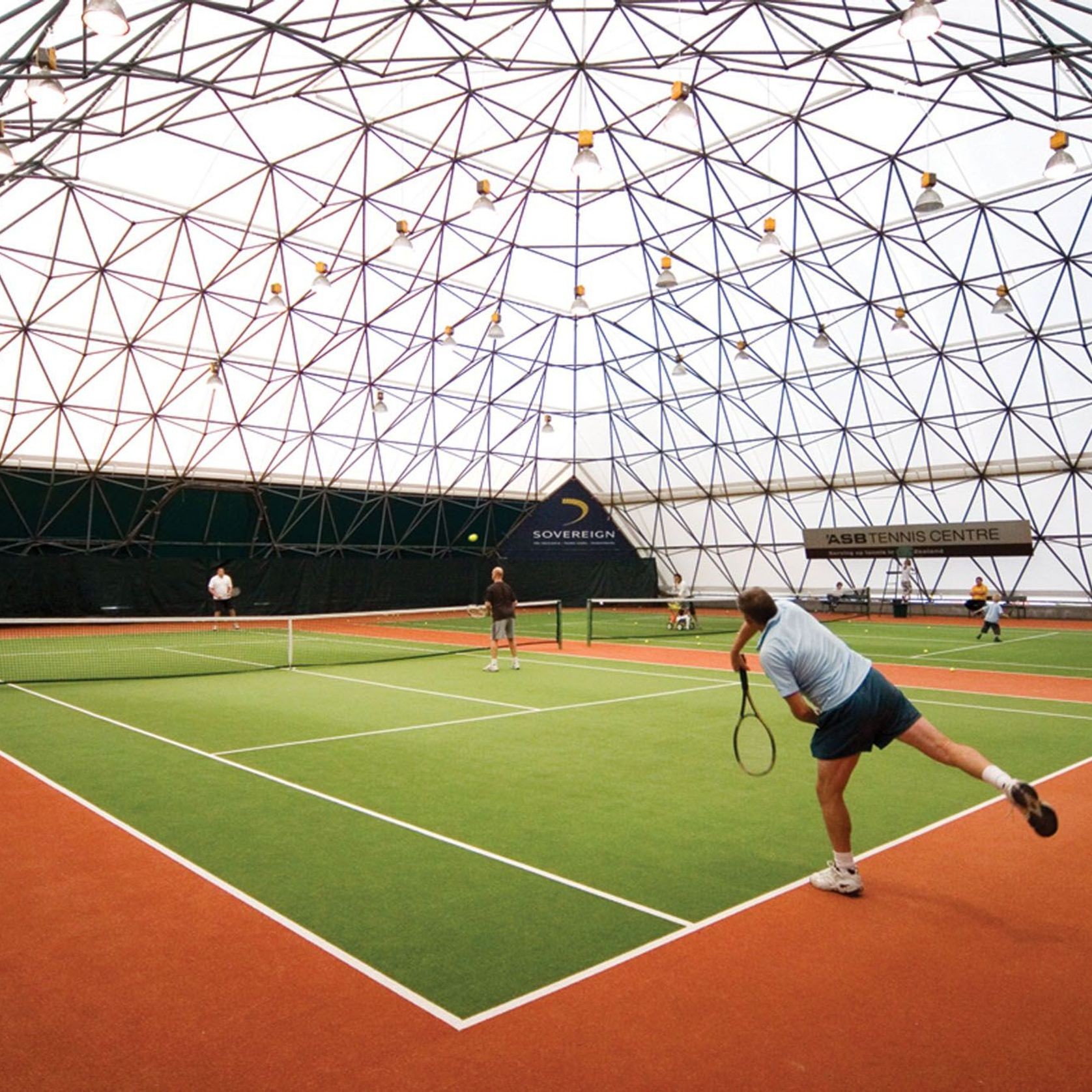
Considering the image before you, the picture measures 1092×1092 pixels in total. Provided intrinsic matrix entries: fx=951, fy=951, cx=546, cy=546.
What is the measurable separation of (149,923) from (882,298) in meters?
31.8

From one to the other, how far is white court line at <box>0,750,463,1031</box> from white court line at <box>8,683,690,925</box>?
140 centimetres

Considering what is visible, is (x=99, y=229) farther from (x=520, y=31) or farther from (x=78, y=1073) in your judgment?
(x=78, y=1073)

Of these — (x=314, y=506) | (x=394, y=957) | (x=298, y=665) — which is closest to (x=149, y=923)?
(x=394, y=957)

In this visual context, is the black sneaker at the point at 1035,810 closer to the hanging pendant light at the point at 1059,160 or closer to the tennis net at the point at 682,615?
the hanging pendant light at the point at 1059,160

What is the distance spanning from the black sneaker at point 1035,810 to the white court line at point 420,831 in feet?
5.78

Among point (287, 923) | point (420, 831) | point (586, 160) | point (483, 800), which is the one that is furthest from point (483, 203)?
point (287, 923)

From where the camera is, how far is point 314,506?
122 ft

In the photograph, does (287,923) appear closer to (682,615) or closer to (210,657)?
(210,657)

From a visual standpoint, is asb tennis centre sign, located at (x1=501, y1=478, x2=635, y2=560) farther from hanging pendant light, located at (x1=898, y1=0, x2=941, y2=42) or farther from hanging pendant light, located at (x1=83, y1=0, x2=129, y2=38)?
hanging pendant light, located at (x1=83, y1=0, x2=129, y2=38)

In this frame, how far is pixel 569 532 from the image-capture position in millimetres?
43594

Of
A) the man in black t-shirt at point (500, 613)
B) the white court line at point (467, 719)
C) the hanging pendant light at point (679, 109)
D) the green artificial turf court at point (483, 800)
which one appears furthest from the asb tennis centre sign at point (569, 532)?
the green artificial turf court at point (483, 800)

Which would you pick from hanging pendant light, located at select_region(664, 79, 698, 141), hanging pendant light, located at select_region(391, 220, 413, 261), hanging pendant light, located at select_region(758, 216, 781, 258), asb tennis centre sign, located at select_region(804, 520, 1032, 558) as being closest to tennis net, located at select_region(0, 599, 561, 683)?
hanging pendant light, located at select_region(391, 220, 413, 261)

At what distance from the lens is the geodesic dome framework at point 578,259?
63.1ft

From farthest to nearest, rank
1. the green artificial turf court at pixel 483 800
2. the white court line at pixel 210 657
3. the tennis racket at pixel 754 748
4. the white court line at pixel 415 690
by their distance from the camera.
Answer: the white court line at pixel 210 657 < the white court line at pixel 415 690 < the tennis racket at pixel 754 748 < the green artificial turf court at pixel 483 800
